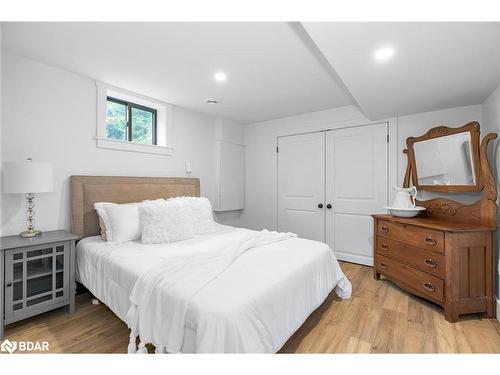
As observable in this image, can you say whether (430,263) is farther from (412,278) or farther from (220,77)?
(220,77)

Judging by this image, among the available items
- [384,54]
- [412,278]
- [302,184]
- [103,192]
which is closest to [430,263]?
[412,278]

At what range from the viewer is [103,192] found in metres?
2.54

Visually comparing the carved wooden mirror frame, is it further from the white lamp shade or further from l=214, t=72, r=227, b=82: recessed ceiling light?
the white lamp shade

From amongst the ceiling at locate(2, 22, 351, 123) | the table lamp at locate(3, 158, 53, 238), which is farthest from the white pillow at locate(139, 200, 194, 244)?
the ceiling at locate(2, 22, 351, 123)

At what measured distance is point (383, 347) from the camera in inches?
65.6

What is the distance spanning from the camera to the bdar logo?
161 cm

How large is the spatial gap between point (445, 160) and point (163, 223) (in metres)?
3.03

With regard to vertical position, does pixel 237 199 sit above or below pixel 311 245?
above

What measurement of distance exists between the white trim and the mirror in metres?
3.14

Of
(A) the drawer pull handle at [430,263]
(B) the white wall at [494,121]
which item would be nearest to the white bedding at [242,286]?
(A) the drawer pull handle at [430,263]

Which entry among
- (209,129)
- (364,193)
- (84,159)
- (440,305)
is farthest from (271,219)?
(84,159)

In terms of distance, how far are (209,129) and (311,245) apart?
258 centimetres
